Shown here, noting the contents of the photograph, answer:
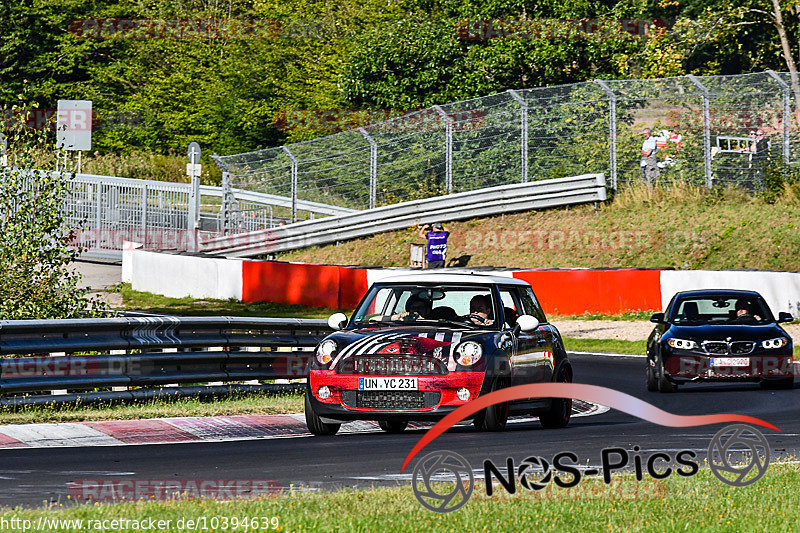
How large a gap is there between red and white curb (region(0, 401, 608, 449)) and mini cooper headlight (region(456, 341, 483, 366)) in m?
1.83

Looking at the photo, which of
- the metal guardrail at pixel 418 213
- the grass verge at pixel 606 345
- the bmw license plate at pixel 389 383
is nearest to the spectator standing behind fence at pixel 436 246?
the metal guardrail at pixel 418 213

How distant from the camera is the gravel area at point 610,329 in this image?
24.2 meters

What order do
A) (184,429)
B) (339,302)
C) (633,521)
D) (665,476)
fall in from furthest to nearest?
(339,302) < (184,429) < (665,476) < (633,521)

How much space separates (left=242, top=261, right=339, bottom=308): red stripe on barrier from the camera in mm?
28812

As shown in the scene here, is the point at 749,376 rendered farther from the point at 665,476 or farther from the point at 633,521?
the point at 633,521

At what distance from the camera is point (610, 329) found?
25.1 metres

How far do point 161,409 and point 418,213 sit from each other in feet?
75.4

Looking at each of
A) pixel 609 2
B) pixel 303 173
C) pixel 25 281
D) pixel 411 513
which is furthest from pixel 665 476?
pixel 609 2

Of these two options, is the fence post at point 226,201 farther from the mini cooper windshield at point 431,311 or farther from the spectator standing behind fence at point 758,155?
the mini cooper windshield at point 431,311

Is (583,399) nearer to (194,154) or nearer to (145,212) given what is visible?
(194,154)

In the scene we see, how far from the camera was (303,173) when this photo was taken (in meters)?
36.2

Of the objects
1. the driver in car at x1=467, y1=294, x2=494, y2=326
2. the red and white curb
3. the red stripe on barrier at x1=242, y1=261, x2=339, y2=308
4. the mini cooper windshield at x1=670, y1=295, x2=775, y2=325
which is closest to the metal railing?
the red stripe on barrier at x1=242, y1=261, x2=339, y2=308

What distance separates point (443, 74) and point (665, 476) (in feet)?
129

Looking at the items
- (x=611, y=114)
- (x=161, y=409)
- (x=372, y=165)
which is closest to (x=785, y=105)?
(x=611, y=114)
